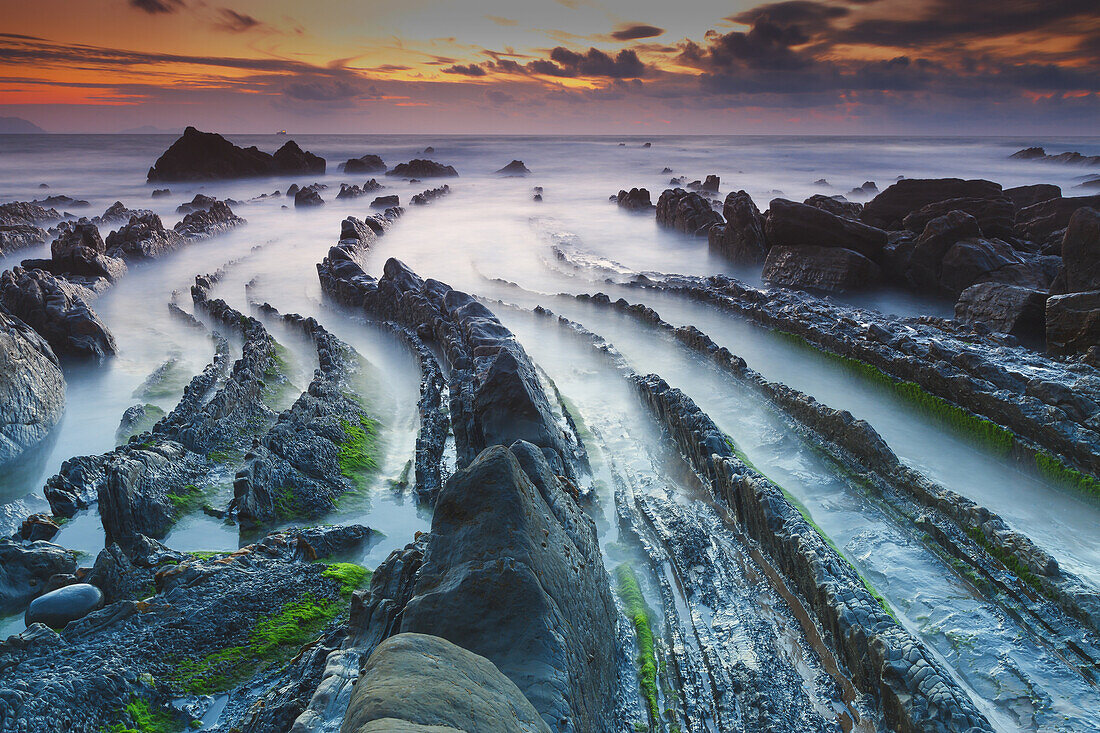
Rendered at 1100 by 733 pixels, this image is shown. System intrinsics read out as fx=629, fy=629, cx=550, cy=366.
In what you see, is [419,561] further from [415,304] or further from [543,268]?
[543,268]

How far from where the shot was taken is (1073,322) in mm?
9508

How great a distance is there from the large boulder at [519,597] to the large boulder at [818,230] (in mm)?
14237

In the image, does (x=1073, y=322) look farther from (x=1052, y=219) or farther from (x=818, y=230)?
(x=1052, y=219)

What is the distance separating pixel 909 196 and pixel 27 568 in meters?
22.3

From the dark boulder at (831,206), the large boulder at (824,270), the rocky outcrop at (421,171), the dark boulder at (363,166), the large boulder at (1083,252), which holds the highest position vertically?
the dark boulder at (363,166)

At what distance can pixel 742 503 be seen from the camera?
6.28 meters

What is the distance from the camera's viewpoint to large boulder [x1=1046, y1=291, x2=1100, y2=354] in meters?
9.23

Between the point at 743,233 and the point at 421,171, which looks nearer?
the point at 743,233

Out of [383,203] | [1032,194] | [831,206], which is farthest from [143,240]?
[1032,194]

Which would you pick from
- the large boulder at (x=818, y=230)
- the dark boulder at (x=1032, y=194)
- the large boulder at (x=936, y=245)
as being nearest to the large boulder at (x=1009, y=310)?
the large boulder at (x=936, y=245)

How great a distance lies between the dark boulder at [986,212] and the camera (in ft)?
54.0

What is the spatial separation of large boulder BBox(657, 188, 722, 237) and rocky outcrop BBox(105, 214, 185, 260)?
1988 centimetres

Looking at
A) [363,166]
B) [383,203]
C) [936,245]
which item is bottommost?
[936,245]

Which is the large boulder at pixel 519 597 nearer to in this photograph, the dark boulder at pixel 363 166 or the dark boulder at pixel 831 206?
the dark boulder at pixel 831 206
